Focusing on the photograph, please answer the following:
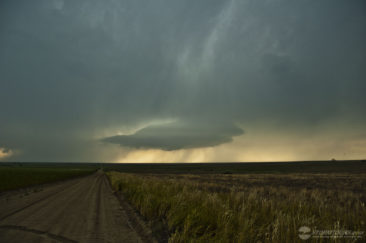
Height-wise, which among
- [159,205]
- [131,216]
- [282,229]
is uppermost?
[282,229]

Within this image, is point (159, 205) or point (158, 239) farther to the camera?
point (159, 205)

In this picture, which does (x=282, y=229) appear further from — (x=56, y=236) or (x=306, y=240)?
(x=56, y=236)

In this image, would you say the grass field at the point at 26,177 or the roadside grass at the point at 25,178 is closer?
the roadside grass at the point at 25,178

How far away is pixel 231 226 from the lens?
5508 millimetres

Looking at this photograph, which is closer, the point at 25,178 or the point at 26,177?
the point at 25,178

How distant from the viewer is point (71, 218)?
29.8ft

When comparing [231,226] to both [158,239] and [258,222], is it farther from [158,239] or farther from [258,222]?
[158,239]

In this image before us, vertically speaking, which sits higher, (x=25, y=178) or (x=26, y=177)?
(x=25, y=178)

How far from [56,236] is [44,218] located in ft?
11.3

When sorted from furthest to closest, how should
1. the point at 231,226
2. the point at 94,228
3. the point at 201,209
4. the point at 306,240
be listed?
the point at 94,228 → the point at 201,209 → the point at 231,226 → the point at 306,240

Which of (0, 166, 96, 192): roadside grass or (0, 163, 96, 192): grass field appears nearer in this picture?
(0, 166, 96, 192): roadside grass

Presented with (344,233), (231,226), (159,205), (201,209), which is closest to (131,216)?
(159,205)

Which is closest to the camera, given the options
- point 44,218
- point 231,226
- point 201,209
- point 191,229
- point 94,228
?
point 231,226

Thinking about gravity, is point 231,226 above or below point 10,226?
above
